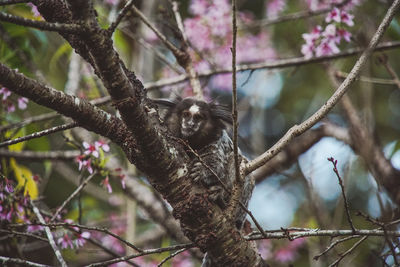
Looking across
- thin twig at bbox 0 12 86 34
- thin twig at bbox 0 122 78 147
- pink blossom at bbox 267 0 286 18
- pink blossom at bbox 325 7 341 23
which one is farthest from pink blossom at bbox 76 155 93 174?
pink blossom at bbox 267 0 286 18

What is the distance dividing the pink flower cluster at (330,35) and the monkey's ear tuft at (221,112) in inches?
38.0

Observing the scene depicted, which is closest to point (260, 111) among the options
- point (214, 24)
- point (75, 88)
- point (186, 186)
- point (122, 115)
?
point (214, 24)

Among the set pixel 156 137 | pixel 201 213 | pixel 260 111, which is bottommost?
pixel 201 213

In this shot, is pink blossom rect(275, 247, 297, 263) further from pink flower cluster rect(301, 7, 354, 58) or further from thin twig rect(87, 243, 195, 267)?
thin twig rect(87, 243, 195, 267)

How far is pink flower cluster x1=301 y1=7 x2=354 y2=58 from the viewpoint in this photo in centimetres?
401

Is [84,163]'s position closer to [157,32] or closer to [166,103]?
[166,103]

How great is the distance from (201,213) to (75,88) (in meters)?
3.13

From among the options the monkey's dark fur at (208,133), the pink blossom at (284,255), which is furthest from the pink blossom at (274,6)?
the pink blossom at (284,255)

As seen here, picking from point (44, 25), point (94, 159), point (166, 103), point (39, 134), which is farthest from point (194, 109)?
point (44, 25)

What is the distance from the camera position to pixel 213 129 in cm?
419

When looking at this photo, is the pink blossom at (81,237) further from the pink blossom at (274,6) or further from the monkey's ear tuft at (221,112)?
the pink blossom at (274,6)

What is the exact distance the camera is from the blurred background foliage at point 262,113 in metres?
4.03

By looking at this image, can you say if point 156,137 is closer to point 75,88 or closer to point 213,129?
point 213,129

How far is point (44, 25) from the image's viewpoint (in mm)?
1712
